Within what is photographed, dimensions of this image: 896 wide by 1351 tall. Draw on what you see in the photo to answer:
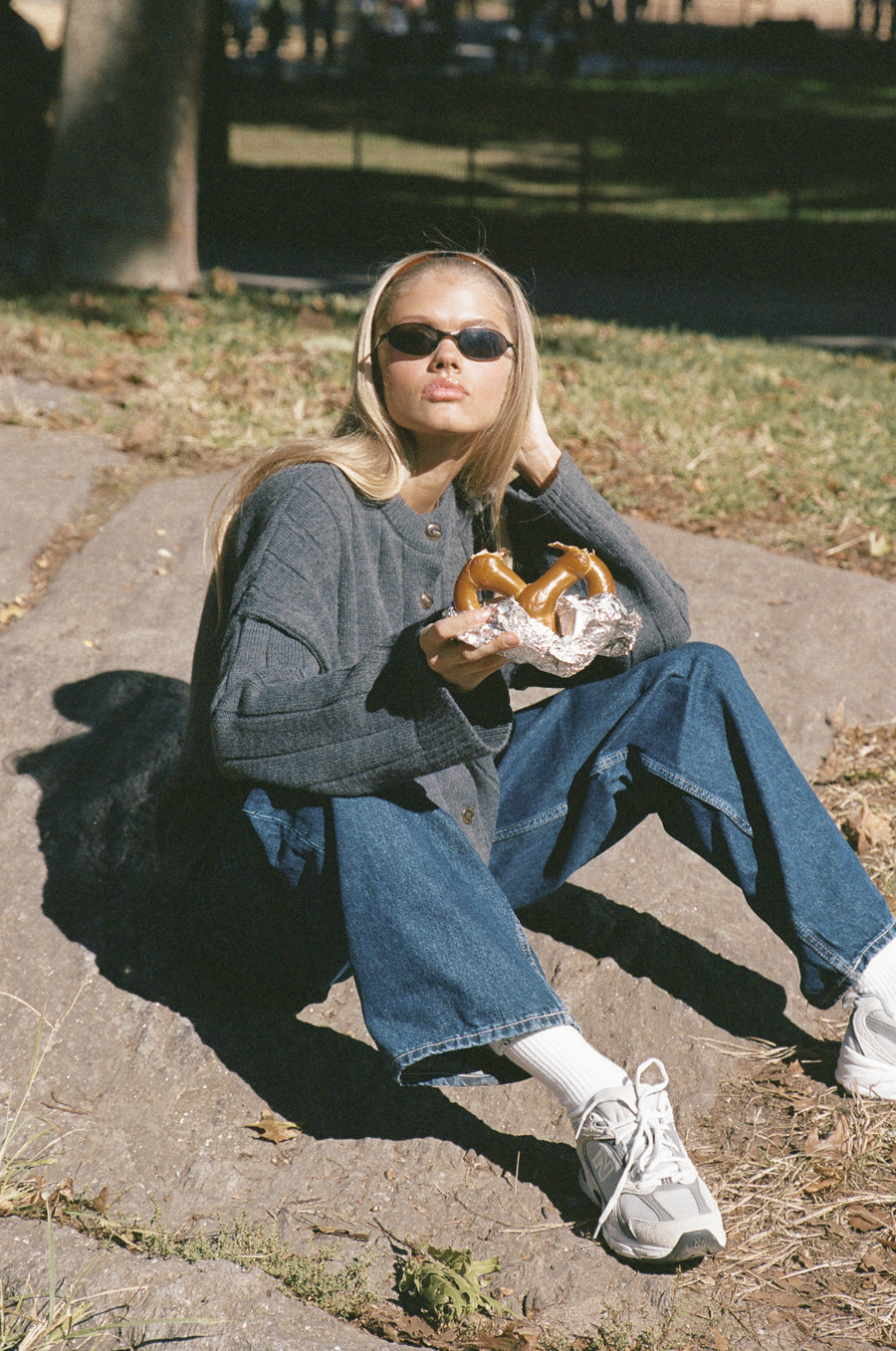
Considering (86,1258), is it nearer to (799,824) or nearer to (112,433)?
(799,824)

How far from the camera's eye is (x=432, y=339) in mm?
2551

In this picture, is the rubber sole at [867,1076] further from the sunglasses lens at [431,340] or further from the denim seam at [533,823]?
the sunglasses lens at [431,340]

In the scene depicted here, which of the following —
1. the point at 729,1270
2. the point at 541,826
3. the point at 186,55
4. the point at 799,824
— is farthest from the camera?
the point at 186,55

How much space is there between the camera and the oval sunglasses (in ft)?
8.36

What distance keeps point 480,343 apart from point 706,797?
0.99 meters

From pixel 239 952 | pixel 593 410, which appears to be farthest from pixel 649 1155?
pixel 593 410

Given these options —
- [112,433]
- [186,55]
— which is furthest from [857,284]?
[112,433]

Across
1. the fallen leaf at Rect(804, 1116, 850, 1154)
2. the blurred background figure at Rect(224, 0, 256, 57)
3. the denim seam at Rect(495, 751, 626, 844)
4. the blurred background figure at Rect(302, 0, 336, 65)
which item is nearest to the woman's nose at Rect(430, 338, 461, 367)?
the denim seam at Rect(495, 751, 626, 844)

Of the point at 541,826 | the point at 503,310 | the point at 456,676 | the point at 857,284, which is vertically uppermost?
the point at 503,310

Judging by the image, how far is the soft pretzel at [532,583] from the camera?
2.27 m

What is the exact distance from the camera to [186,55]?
7547 mm

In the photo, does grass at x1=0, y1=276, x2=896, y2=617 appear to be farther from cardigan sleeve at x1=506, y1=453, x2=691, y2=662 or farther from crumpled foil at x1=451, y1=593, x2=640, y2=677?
crumpled foil at x1=451, y1=593, x2=640, y2=677

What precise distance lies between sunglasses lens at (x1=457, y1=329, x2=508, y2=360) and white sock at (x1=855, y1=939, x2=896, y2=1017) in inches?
54.9

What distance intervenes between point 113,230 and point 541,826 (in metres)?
6.43
